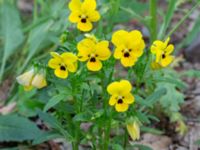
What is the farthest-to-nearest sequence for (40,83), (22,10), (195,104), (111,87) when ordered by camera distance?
1. (22,10)
2. (195,104)
3. (40,83)
4. (111,87)

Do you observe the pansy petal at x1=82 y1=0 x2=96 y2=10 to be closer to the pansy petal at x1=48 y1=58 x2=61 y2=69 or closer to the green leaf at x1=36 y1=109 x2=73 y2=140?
the pansy petal at x1=48 y1=58 x2=61 y2=69

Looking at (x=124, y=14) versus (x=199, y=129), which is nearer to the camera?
(x=199, y=129)

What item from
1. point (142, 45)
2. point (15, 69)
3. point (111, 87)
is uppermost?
point (15, 69)

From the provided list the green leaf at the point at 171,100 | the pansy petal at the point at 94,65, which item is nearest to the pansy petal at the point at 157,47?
the pansy petal at the point at 94,65

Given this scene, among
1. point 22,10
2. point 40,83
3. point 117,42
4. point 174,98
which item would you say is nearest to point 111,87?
point 117,42

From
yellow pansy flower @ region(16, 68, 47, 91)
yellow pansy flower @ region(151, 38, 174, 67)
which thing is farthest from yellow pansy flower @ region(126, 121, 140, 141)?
yellow pansy flower @ region(16, 68, 47, 91)

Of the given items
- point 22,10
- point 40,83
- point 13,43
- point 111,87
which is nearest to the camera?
point 111,87

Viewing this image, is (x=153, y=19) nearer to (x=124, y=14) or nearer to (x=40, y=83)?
(x=124, y=14)

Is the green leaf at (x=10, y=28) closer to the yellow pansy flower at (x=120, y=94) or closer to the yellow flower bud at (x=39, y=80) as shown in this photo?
the yellow flower bud at (x=39, y=80)
